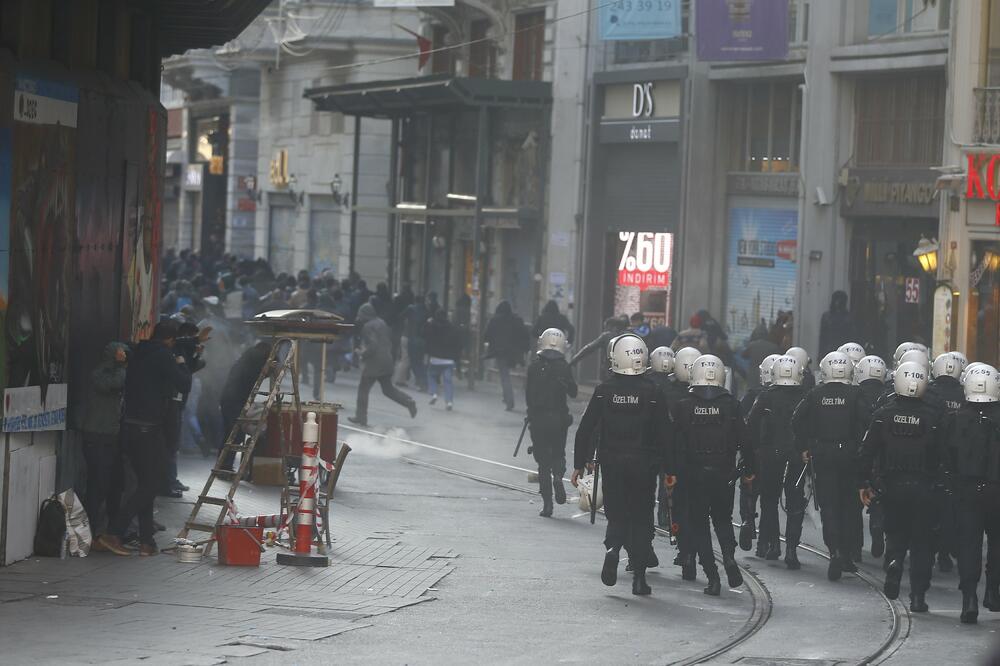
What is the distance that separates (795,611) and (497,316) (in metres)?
16.9

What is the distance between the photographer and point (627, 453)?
13359mm

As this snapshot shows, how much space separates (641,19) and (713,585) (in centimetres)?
1773

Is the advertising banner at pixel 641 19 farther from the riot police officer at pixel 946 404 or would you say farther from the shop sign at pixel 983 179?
the riot police officer at pixel 946 404

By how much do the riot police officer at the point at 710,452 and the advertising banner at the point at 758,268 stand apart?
1630cm

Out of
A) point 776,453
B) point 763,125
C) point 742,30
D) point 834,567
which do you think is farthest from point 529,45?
point 834,567

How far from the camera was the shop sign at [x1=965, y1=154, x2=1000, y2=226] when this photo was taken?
81.7ft

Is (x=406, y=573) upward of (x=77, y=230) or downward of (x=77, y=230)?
downward

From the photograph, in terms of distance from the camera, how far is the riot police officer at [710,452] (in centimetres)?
1349

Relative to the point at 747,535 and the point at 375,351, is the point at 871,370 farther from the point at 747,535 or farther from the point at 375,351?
the point at 375,351

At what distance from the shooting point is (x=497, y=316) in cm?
2933

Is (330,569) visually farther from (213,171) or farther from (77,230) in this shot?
(213,171)

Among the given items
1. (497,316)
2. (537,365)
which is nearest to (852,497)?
(537,365)

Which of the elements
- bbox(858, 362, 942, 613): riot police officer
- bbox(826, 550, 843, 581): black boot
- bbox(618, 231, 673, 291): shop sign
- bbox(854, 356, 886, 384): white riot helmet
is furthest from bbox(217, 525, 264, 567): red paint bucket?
bbox(618, 231, 673, 291): shop sign

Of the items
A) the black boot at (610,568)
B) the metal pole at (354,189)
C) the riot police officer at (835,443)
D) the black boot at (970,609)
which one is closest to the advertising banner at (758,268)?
the metal pole at (354,189)
